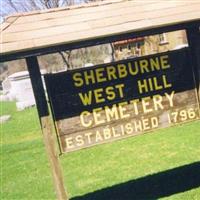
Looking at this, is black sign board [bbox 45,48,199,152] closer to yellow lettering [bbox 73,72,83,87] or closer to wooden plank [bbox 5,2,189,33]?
yellow lettering [bbox 73,72,83,87]

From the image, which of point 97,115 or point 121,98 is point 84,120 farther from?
point 121,98

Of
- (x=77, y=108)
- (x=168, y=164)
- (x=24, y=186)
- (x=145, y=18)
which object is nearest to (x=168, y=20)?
(x=145, y=18)

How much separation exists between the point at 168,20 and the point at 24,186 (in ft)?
20.3

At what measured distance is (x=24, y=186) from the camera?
35.3 ft

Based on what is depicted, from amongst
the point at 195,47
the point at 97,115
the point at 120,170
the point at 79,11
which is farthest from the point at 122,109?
the point at 120,170

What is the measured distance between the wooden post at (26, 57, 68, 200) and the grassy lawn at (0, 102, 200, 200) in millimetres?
2082

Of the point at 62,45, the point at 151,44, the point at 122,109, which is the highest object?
the point at 62,45

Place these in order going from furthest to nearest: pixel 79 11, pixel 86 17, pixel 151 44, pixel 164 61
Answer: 1. pixel 151 44
2. pixel 164 61
3. pixel 79 11
4. pixel 86 17

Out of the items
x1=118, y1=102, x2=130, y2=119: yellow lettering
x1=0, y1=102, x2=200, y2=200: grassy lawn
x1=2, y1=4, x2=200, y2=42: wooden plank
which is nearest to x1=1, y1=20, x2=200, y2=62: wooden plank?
x1=2, y1=4, x2=200, y2=42: wooden plank

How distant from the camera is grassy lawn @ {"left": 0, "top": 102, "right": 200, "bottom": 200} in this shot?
347 inches

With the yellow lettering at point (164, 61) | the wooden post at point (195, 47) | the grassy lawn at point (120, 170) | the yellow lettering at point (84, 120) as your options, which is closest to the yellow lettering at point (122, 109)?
the yellow lettering at point (84, 120)

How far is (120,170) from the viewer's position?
10.7 meters

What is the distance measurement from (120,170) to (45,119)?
4.39m

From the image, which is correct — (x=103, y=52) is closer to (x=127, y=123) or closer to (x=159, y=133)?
(x=159, y=133)
